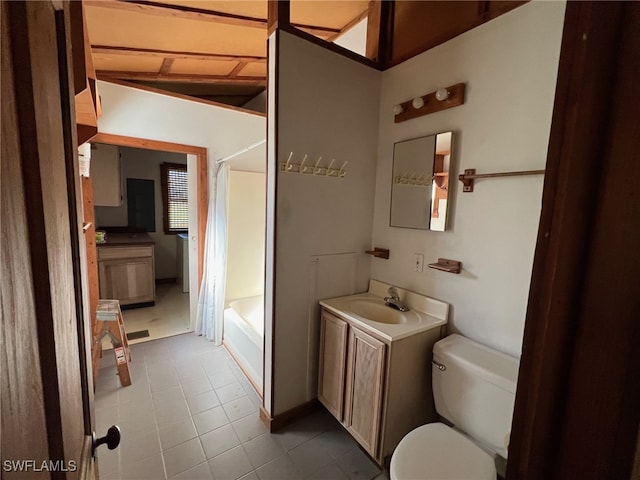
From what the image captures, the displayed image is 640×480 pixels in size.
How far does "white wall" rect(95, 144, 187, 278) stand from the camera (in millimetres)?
4504

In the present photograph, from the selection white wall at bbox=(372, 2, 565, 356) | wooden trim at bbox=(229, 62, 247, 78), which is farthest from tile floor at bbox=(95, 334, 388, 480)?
wooden trim at bbox=(229, 62, 247, 78)

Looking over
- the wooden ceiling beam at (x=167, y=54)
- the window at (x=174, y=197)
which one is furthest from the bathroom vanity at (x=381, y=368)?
the window at (x=174, y=197)

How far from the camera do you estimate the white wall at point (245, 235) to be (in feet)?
10.5

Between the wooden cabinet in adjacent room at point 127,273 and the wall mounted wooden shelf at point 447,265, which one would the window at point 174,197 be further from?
the wall mounted wooden shelf at point 447,265

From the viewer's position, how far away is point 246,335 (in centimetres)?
254

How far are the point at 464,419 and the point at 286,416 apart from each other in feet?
3.71

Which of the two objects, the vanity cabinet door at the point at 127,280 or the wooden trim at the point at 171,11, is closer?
the wooden trim at the point at 171,11

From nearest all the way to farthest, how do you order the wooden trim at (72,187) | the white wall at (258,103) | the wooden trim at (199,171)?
the wooden trim at (72,187), the wooden trim at (199,171), the white wall at (258,103)

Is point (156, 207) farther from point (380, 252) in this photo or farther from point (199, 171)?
point (380, 252)

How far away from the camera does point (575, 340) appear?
1.17ft

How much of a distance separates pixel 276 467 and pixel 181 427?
74cm

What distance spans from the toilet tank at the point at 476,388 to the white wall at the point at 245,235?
2.35 meters

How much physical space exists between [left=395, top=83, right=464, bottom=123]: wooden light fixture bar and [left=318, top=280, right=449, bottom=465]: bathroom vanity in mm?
1166

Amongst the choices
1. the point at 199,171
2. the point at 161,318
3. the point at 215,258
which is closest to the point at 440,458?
the point at 215,258
